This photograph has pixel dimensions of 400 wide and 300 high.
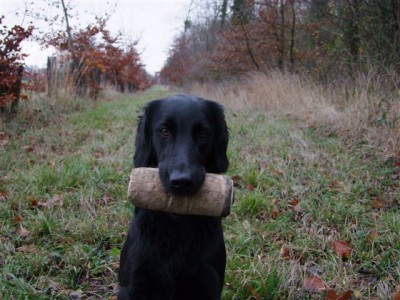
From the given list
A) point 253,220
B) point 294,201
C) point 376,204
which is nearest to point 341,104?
point 376,204

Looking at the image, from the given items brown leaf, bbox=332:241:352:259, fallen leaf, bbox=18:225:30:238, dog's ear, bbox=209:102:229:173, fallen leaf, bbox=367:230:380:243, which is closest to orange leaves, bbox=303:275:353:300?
brown leaf, bbox=332:241:352:259

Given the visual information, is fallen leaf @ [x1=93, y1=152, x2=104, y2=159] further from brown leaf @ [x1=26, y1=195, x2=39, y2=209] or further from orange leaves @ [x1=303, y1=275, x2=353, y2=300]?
orange leaves @ [x1=303, y1=275, x2=353, y2=300]

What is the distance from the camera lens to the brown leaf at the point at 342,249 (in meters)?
3.18

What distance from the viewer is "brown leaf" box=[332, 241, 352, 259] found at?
3.18 meters

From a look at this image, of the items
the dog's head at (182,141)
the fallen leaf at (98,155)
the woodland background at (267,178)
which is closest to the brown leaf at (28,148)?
the woodland background at (267,178)

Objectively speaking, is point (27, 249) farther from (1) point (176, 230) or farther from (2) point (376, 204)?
(2) point (376, 204)

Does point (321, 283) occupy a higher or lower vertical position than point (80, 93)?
lower

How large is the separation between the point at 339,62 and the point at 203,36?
19853mm

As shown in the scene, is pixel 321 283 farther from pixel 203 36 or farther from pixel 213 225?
pixel 203 36

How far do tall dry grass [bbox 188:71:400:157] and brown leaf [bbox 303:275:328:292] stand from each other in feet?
8.98

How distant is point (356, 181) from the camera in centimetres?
454

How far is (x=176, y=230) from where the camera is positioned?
235 cm

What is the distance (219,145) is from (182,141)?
0.37m

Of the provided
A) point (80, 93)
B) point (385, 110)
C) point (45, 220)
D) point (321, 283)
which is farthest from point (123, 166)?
point (80, 93)
